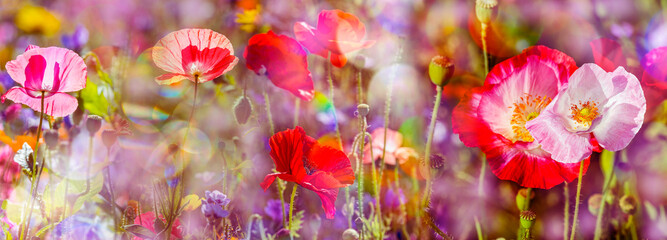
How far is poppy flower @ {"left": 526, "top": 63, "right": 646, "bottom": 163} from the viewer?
1.14 feet

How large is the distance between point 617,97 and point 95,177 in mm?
390

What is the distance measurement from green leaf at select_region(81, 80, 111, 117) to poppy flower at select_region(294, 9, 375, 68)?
168mm

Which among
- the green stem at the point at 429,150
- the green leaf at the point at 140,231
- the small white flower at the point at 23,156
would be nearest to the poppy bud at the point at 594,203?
the green stem at the point at 429,150

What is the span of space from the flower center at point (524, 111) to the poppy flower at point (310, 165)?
12 cm

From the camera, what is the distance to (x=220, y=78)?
43cm

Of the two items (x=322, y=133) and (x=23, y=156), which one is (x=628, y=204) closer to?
(x=322, y=133)

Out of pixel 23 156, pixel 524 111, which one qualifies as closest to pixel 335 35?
pixel 524 111

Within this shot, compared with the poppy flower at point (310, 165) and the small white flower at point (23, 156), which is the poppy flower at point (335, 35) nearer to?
the poppy flower at point (310, 165)

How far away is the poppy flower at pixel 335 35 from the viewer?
1.35 feet

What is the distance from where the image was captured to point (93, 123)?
40 centimetres

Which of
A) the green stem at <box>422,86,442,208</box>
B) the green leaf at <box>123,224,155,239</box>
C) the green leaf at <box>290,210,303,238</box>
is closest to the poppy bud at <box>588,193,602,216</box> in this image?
the green stem at <box>422,86,442,208</box>

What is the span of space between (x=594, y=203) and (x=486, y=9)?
18 cm

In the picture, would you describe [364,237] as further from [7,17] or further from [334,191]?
[7,17]

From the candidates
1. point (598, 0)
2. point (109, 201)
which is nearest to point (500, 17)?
point (598, 0)
